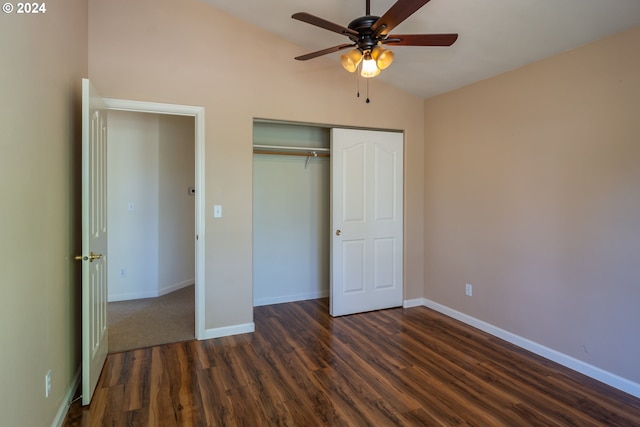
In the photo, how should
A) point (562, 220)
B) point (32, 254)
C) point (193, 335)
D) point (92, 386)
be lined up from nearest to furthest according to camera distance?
point (32, 254), point (92, 386), point (562, 220), point (193, 335)

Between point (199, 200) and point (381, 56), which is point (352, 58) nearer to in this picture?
point (381, 56)

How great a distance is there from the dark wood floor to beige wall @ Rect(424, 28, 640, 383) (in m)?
0.38

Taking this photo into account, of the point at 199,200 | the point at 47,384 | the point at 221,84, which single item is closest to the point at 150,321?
the point at 199,200

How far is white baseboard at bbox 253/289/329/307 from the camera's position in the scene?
437 cm

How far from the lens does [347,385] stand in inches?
101

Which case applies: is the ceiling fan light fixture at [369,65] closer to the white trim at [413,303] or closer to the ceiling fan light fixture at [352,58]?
the ceiling fan light fixture at [352,58]

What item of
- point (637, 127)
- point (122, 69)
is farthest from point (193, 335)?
point (637, 127)

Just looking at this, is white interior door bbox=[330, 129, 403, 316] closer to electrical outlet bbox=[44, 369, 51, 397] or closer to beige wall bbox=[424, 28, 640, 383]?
beige wall bbox=[424, 28, 640, 383]

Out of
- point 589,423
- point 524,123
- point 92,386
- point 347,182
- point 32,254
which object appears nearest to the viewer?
point 32,254

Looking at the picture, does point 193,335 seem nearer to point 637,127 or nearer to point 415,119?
point 415,119

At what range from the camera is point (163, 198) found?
15.7ft

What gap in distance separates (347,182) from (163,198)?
8.57 feet

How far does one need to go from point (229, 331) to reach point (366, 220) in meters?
1.93

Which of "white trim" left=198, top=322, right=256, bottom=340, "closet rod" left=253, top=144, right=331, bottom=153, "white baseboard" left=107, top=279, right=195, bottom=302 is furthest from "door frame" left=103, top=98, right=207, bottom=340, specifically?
"white baseboard" left=107, top=279, right=195, bottom=302
